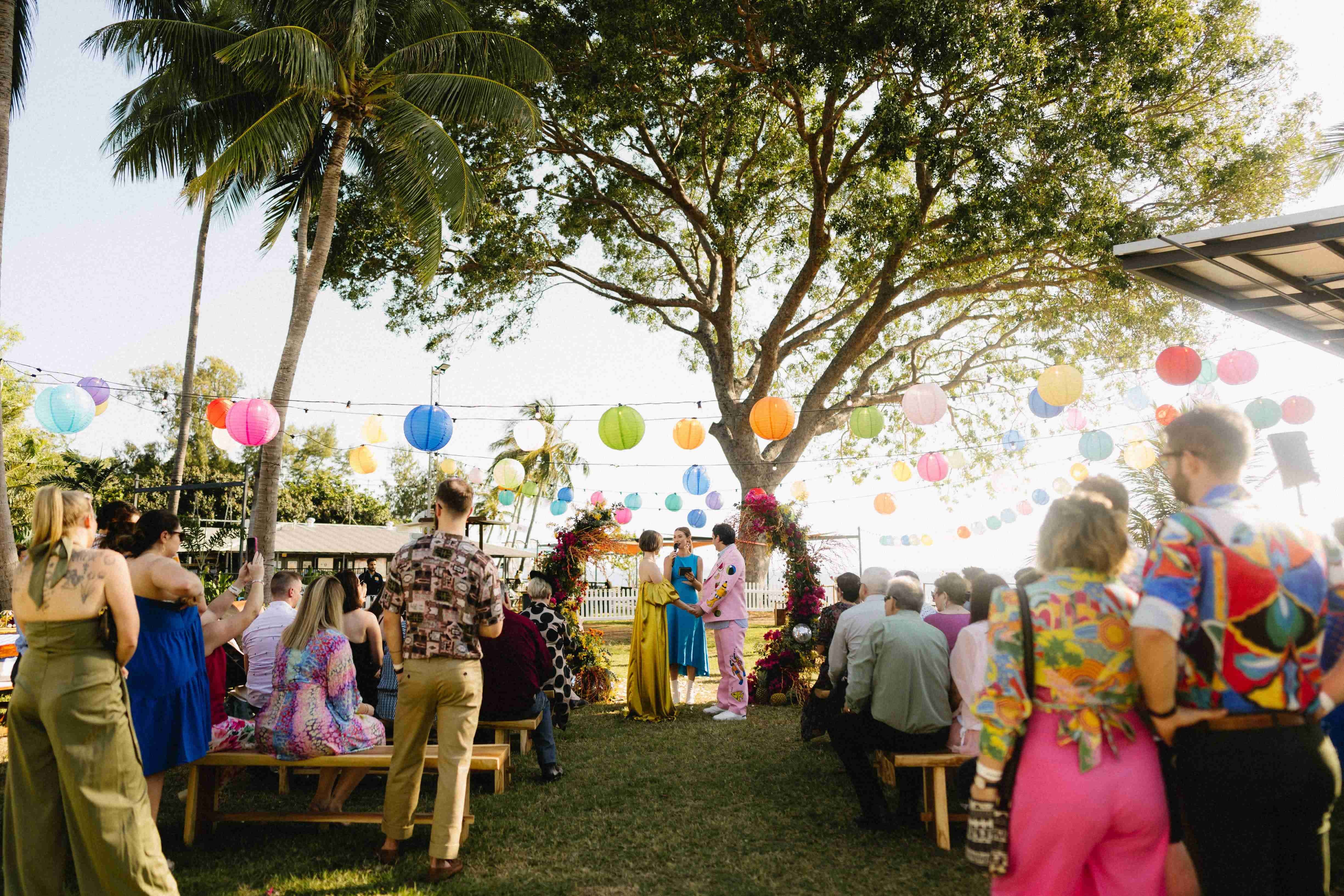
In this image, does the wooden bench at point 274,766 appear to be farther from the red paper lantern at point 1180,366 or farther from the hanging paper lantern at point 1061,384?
the hanging paper lantern at point 1061,384

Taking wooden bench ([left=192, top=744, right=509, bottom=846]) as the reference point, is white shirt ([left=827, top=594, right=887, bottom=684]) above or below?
above

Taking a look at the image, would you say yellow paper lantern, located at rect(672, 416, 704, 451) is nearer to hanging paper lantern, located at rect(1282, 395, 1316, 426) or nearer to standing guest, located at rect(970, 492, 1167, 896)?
hanging paper lantern, located at rect(1282, 395, 1316, 426)

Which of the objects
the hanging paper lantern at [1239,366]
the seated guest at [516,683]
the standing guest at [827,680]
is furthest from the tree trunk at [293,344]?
the hanging paper lantern at [1239,366]

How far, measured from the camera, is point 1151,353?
1568 cm

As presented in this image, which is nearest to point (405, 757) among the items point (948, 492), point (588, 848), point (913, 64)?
point (588, 848)

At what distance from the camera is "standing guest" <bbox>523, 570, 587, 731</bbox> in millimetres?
7551

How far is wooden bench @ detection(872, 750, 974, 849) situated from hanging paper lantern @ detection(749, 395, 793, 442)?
604 centimetres

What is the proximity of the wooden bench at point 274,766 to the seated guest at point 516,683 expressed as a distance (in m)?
1.09

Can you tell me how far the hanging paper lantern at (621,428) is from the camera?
10703mm

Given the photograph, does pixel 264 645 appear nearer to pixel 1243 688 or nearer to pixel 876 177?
pixel 1243 688

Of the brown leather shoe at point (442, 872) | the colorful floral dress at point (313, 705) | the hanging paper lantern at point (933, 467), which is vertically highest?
the hanging paper lantern at point (933, 467)

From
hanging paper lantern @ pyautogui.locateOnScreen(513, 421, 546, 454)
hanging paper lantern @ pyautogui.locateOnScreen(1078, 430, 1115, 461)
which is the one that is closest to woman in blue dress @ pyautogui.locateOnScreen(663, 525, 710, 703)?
hanging paper lantern @ pyautogui.locateOnScreen(513, 421, 546, 454)

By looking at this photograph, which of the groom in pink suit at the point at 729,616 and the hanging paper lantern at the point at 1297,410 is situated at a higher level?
the hanging paper lantern at the point at 1297,410

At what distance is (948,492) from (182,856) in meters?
20.4
